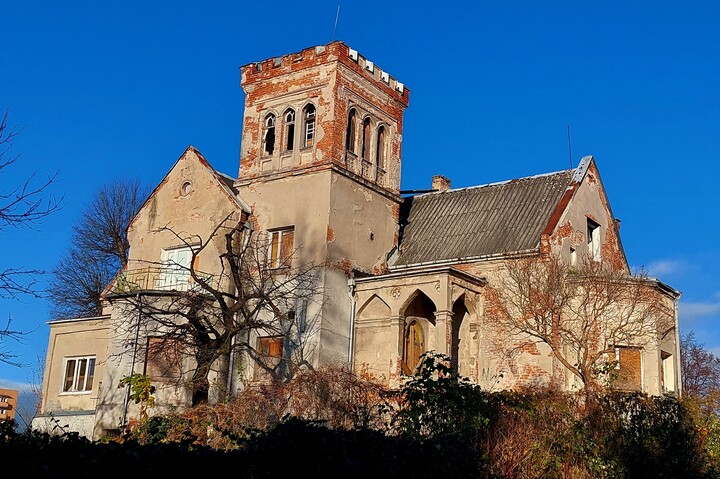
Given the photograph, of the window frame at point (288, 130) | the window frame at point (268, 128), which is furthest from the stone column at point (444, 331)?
the window frame at point (268, 128)

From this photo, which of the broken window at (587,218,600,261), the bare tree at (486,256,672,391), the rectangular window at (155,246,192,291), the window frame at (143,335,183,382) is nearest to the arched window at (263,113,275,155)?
the rectangular window at (155,246,192,291)

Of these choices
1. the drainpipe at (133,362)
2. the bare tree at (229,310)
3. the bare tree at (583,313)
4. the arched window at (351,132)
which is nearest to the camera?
the bare tree at (583,313)

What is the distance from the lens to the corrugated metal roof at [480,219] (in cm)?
2833

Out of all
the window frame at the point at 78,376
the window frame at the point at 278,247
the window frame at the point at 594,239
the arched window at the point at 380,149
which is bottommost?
the window frame at the point at 78,376

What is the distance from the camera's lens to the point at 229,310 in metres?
26.5

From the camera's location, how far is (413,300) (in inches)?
1105

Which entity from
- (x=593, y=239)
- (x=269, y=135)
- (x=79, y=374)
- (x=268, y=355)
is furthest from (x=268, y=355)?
(x=593, y=239)

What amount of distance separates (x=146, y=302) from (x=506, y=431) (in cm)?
1606

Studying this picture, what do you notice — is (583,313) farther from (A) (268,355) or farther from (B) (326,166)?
(A) (268,355)

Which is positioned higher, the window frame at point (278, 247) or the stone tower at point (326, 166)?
the stone tower at point (326, 166)

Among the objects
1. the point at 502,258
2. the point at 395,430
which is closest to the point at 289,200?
the point at 502,258

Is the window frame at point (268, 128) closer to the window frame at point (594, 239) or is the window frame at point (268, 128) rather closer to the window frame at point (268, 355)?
the window frame at point (268, 355)

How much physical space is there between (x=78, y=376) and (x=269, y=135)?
10.9 m

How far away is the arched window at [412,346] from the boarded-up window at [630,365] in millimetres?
6057
